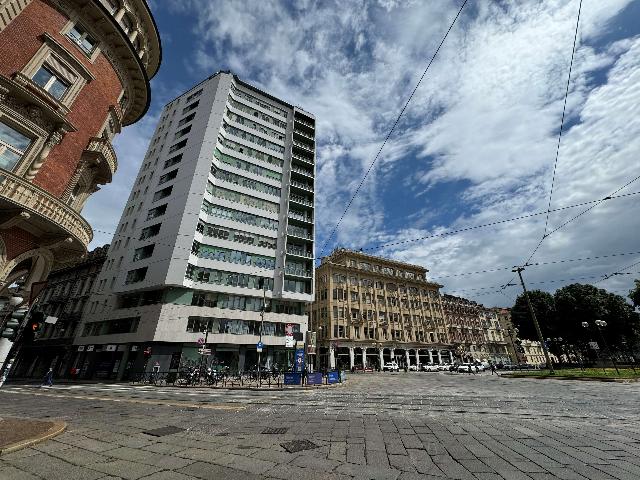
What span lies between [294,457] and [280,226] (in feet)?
129

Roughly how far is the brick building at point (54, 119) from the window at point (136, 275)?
68.5ft

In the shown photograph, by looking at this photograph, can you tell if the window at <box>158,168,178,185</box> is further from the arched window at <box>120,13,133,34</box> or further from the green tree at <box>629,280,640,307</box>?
the green tree at <box>629,280,640,307</box>

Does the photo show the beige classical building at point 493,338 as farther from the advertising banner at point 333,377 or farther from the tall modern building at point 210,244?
the advertising banner at point 333,377

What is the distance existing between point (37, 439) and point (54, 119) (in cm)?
1292

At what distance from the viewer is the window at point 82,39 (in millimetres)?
14867

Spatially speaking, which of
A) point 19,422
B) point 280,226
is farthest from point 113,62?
point 280,226

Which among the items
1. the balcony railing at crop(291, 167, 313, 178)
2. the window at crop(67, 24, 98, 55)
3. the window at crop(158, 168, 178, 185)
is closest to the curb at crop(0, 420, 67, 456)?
the window at crop(67, 24, 98, 55)

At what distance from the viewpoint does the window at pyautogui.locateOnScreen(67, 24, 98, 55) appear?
14867 millimetres

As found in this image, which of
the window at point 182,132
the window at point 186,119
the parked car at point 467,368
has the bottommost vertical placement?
the parked car at point 467,368

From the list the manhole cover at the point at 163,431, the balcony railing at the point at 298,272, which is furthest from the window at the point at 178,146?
the manhole cover at the point at 163,431

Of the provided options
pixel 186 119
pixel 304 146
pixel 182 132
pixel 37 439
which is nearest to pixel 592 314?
pixel 304 146

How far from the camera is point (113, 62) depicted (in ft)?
54.8

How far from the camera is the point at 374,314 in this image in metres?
59.9

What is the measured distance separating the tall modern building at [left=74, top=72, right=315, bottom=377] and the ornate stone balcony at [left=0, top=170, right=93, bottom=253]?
20613 mm
